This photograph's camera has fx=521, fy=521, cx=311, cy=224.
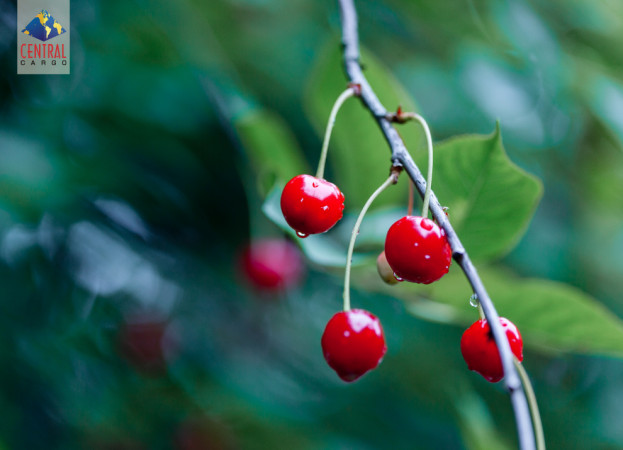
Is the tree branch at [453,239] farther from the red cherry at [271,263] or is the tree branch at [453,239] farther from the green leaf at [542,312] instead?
the red cherry at [271,263]

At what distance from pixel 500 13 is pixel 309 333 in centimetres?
161

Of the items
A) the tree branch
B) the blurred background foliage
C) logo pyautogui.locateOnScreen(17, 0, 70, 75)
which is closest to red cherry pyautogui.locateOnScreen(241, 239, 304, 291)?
the blurred background foliage

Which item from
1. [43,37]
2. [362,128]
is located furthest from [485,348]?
[43,37]

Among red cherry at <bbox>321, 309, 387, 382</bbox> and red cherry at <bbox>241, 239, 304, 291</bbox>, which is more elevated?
red cherry at <bbox>321, 309, 387, 382</bbox>

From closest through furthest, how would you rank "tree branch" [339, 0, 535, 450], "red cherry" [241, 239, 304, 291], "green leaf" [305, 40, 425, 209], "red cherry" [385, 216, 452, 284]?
"tree branch" [339, 0, 535, 450] → "red cherry" [385, 216, 452, 284] → "green leaf" [305, 40, 425, 209] → "red cherry" [241, 239, 304, 291]

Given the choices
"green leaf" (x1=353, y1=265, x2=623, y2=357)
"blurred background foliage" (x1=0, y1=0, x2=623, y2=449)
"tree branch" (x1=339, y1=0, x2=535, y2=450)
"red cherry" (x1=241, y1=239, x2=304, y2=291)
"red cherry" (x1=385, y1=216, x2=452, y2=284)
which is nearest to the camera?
"tree branch" (x1=339, y1=0, x2=535, y2=450)

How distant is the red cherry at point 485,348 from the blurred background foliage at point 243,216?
1.65 ft

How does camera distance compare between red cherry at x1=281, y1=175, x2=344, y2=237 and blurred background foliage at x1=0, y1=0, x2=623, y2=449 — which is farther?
blurred background foliage at x1=0, y1=0, x2=623, y2=449

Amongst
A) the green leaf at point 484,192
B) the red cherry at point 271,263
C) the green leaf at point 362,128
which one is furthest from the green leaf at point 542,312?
the red cherry at point 271,263

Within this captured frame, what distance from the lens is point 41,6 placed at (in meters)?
1.70

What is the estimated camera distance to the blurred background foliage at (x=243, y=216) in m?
1.69

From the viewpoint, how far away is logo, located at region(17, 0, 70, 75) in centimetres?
169

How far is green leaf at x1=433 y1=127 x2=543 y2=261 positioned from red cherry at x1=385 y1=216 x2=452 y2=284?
0.70 feet

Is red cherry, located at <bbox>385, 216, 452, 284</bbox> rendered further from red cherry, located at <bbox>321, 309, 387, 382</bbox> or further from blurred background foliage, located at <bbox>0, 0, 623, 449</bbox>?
blurred background foliage, located at <bbox>0, 0, 623, 449</bbox>
